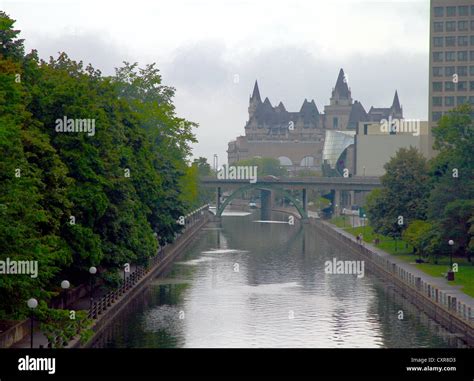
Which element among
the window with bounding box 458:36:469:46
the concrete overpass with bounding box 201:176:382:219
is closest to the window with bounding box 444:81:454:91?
the window with bounding box 458:36:469:46

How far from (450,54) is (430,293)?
9045 cm

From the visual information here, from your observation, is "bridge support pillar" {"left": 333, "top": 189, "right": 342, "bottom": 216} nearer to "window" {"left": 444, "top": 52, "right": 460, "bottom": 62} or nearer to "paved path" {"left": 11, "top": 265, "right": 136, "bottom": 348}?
"window" {"left": 444, "top": 52, "right": 460, "bottom": 62}

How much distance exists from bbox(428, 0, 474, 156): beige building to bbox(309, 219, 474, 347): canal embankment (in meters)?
57.6

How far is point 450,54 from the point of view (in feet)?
472

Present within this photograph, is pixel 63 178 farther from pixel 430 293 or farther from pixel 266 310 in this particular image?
pixel 430 293

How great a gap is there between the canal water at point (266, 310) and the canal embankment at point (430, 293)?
0.71 meters

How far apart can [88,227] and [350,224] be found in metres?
95.3

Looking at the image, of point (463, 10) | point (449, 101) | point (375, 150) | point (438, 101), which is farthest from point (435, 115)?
point (375, 150)

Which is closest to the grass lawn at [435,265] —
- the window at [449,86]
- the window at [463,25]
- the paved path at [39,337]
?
the paved path at [39,337]
